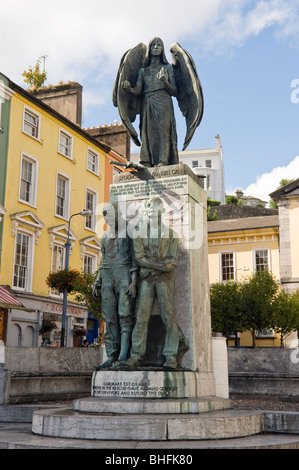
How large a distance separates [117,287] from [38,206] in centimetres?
2127

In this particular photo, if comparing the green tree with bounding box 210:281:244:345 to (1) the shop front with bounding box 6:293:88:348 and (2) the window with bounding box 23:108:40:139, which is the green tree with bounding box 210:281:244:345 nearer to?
(1) the shop front with bounding box 6:293:88:348

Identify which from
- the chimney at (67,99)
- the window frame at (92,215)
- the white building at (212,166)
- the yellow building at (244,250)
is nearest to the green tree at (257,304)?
the yellow building at (244,250)

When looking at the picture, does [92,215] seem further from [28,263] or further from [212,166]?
[212,166]

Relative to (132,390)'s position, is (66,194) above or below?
above

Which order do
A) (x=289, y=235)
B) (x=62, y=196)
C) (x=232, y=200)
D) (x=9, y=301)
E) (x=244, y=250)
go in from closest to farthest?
(x=9, y=301) → (x=62, y=196) → (x=289, y=235) → (x=244, y=250) → (x=232, y=200)

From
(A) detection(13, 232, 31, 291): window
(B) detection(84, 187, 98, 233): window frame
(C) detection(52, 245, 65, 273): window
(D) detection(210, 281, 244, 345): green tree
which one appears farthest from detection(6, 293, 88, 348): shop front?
(D) detection(210, 281, 244, 345): green tree

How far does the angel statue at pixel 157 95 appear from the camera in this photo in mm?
9078

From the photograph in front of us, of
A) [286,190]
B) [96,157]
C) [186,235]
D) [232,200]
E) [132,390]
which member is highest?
[232,200]

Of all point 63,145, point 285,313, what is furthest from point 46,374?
point 285,313

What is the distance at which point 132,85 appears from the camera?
9508 millimetres

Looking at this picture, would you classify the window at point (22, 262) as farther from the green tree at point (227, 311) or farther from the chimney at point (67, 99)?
the green tree at point (227, 311)

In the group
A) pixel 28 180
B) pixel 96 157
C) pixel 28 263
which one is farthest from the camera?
pixel 96 157

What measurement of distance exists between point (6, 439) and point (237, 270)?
36.5 metres
